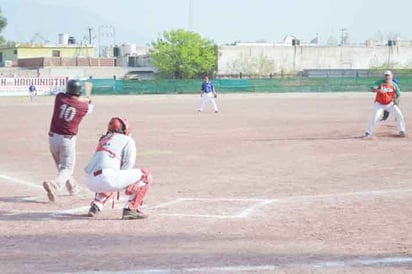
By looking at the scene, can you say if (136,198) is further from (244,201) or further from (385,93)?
(385,93)

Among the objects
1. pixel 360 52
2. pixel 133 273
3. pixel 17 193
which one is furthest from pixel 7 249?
pixel 360 52

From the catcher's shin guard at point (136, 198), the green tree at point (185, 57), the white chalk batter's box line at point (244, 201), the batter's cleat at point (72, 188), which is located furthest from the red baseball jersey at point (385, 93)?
the green tree at point (185, 57)

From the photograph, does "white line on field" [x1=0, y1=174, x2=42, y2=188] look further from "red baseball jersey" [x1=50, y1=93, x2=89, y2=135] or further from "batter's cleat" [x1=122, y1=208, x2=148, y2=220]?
"batter's cleat" [x1=122, y1=208, x2=148, y2=220]

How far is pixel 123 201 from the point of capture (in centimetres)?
1070

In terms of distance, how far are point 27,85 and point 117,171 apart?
63411 millimetres

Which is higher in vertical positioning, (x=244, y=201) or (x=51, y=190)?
(x=51, y=190)

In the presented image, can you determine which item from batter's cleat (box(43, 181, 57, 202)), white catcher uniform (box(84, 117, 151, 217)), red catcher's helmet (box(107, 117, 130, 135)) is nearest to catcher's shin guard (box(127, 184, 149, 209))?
white catcher uniform (box(84, 117, 151, 217))

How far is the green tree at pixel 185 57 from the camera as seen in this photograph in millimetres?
93375

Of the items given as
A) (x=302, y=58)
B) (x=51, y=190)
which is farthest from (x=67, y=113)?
(x=302, y=58)

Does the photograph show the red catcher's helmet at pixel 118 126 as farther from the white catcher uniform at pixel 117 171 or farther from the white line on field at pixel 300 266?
the white line on field at pixel 300 266

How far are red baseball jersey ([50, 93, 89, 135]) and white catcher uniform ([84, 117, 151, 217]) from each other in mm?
1768

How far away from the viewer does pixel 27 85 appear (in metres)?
70.4

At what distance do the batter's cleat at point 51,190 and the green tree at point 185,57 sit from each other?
271ft

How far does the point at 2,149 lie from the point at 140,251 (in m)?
12.9
